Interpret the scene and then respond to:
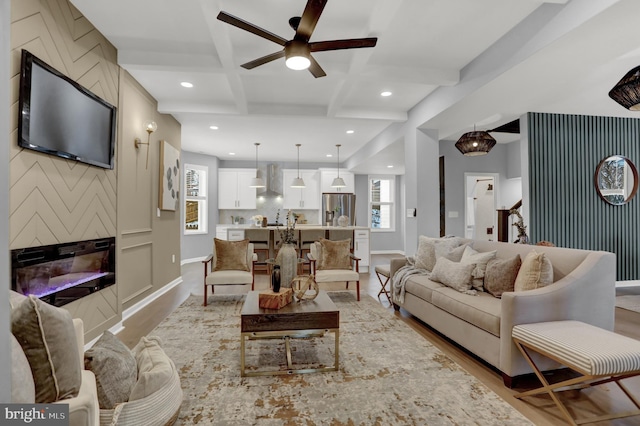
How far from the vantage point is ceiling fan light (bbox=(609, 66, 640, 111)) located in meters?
2.78

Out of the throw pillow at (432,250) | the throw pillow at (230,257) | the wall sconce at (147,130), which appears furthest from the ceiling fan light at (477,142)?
the wall sconce at (147,130)

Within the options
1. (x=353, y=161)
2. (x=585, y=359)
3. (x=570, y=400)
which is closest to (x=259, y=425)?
(x=585, y=359)

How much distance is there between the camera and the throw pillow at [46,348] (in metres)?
1.09

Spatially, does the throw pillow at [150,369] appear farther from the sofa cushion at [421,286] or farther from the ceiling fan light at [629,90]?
the ceiling fan light at [629,90]

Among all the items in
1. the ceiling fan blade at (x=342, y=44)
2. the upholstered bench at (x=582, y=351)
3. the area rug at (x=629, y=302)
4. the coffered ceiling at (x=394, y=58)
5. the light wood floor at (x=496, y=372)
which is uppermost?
the coffered ceiling at (x=394, y=58)

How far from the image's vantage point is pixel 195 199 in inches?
326

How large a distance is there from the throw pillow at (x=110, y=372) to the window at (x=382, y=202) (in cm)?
866

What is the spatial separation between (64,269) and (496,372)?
3.43 meters

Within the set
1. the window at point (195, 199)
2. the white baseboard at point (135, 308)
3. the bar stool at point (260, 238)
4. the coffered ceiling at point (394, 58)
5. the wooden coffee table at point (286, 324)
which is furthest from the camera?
the window at point (195, 199)

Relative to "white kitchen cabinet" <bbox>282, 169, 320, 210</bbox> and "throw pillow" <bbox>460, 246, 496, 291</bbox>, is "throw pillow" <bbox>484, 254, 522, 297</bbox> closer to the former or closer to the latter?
"throw pillow" <bbox>460, 246, 496, 291</bbox>

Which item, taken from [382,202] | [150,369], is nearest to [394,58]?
[150,369]

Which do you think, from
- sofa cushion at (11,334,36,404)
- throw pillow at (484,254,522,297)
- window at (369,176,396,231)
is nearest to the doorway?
window at (369,176,396,231)

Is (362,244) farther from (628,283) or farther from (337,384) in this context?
(337,384)

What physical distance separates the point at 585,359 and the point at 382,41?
2894 mm
